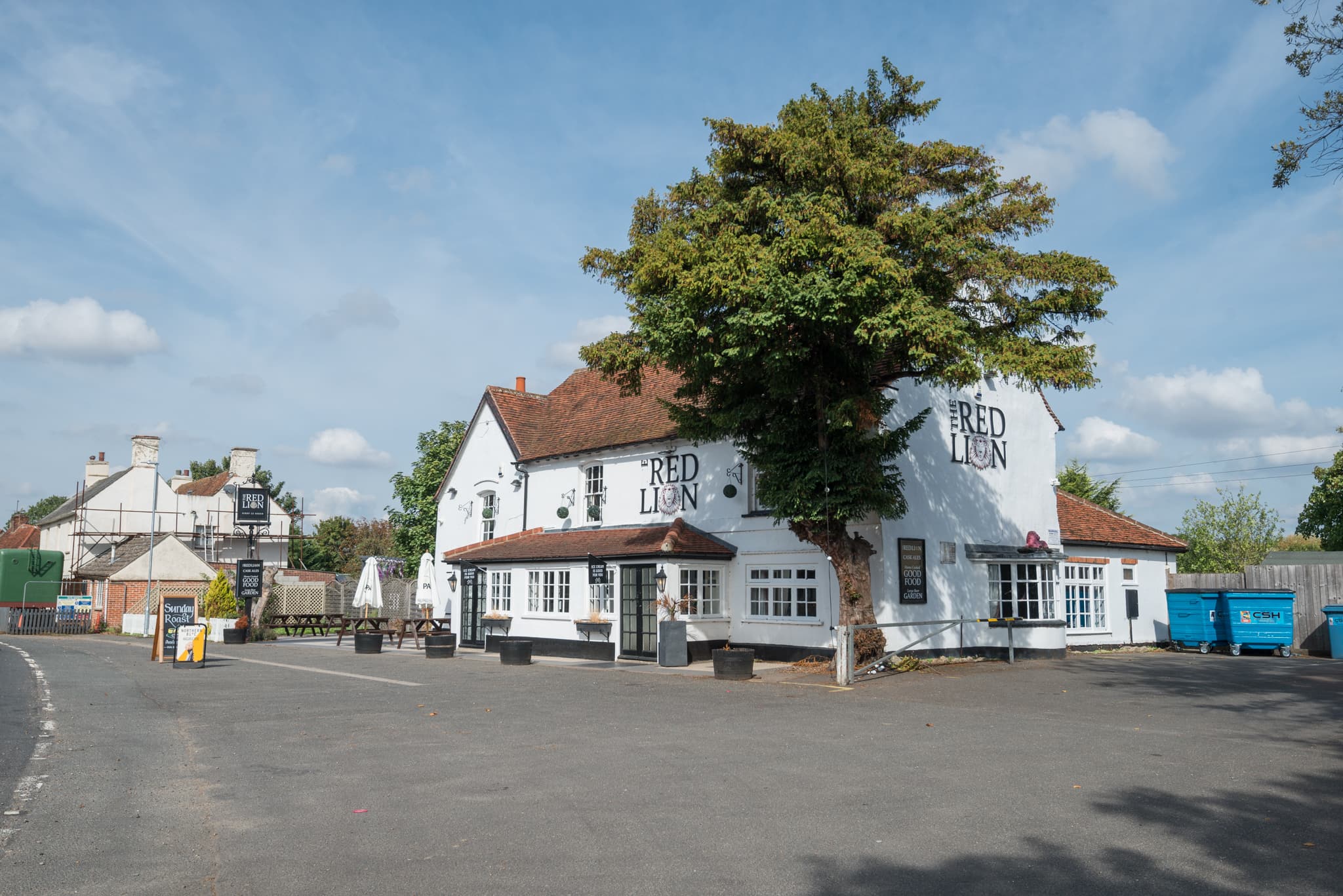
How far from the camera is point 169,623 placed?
80.8 feet

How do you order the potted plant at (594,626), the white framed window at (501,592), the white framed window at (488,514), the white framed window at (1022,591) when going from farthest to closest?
1. the white framed window at (488,514)
2. the white framed window at (501,592)
3. the potted plant at (594,626)
4. the white framed window at (1022,591)

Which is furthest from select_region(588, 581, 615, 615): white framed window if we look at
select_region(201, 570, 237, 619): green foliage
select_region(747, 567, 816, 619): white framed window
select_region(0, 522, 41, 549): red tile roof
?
select_region(0, 522, 41, 549): red tile roof

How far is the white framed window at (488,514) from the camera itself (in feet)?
103

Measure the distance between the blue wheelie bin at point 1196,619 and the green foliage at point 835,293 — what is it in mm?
10430

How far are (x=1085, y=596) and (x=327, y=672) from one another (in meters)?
18.3

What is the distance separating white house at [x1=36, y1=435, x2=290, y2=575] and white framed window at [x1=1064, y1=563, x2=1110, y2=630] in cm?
5045

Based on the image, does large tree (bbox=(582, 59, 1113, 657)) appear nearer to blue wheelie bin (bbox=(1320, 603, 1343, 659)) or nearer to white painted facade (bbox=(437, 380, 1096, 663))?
white painted facade (bbox=(437, 380, 1096, 663))

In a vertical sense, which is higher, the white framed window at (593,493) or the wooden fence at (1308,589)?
the white framed window at (593,493)

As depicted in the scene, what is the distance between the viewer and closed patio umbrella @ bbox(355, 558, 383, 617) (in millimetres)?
31609

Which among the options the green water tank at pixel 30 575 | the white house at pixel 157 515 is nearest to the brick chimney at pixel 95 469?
the white house at pixel 157 515

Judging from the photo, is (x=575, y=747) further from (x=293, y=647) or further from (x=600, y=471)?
(x=293, y=647)

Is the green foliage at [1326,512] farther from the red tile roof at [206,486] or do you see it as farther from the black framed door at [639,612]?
the red tile roof at [206,486]

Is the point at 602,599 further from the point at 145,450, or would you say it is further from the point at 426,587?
the point at 145,450

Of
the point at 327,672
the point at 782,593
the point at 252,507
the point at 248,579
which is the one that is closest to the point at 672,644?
the point at 782,593
